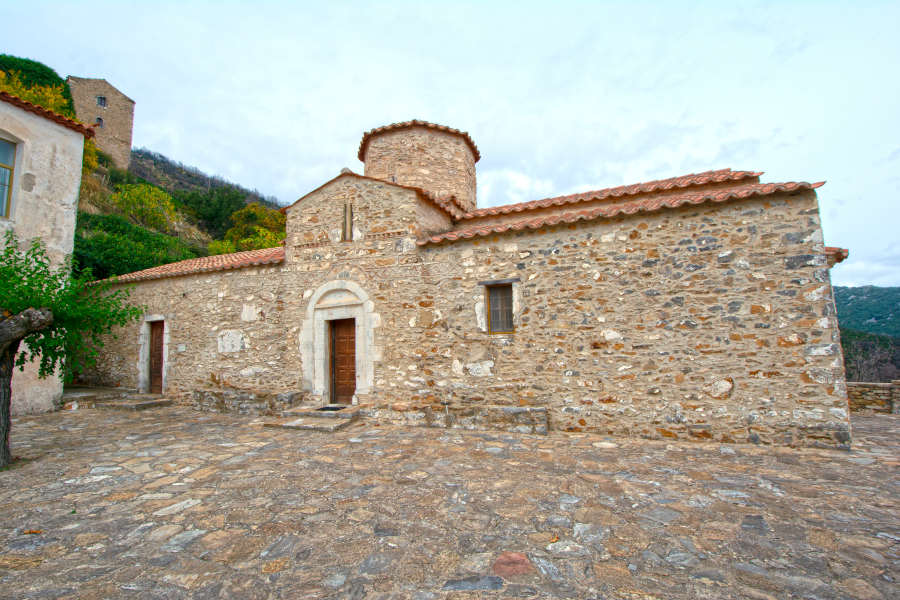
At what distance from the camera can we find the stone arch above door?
7781mm

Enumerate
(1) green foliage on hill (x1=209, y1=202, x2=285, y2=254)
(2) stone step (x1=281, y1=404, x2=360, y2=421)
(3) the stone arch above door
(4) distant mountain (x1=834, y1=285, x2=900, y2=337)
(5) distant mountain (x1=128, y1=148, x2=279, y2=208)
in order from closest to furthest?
(2) stone step (x1=281, y1=404, x2=360, y2=421) → (3) the stone arch above door → (1) green foliage on hill (x1=209, y1=202, x2=285, y2=254) → (4) distant mountain (x1=834, y1=285, x2=900, y2=337) → (5) distant mountain (x1=128, y1=148, x2=279, y2=208)

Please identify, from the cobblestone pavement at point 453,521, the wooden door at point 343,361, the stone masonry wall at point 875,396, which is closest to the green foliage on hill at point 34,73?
the wooden door at point 343,361

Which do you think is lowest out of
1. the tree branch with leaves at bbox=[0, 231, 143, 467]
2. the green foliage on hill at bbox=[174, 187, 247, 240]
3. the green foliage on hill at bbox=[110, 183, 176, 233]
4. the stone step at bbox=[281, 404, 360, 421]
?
the stone step at bbox=[281, 404, 360, 421]

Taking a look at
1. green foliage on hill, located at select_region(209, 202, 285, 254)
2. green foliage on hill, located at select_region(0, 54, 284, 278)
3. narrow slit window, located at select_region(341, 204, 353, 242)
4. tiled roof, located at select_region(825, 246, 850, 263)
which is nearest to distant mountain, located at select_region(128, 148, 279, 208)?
green foliage on hill, located at select_region(0, 54, 284, 278)

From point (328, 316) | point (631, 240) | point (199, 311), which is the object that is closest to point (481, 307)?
point (631, 240)

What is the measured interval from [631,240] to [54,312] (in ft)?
26.9

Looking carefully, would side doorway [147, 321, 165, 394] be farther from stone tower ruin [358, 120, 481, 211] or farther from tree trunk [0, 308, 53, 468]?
stone tower ruin [358, 120, 481, 211]

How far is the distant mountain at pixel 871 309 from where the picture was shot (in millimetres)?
26859

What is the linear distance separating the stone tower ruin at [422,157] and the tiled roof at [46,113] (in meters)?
6.49

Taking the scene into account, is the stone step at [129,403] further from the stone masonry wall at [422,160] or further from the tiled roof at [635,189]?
the tiled roof at [635,189]

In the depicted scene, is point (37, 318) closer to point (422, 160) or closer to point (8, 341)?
point (8, 341)

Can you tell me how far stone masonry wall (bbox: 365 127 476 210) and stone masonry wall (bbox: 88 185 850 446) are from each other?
126 inches

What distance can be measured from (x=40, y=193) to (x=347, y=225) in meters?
6.61

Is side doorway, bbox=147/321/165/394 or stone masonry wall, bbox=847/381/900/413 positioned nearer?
stone masonry wall, bbox=847/381/900/413
